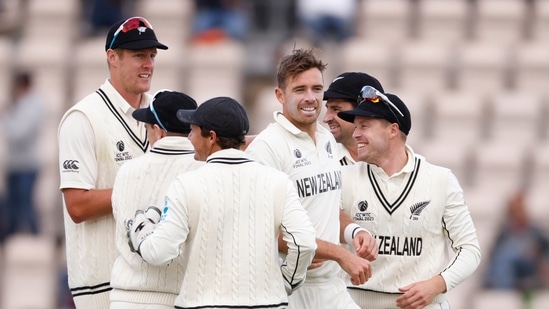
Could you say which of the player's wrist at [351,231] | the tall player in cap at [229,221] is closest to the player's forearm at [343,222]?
the player's wrist at [351,231]

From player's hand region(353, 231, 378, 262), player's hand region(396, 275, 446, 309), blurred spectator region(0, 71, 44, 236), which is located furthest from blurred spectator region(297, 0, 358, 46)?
player's hand region(353, 231, 378, 262)

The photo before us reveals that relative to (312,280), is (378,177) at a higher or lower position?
higher

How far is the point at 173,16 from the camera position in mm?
15516

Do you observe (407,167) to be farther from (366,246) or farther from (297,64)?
(297,64)

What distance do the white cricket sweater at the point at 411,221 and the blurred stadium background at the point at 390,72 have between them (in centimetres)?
599

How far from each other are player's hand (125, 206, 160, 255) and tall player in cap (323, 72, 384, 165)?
60.7 inches

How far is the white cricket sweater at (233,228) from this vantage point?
6.55 meters

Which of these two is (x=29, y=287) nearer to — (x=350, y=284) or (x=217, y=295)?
(x=350, y=284)

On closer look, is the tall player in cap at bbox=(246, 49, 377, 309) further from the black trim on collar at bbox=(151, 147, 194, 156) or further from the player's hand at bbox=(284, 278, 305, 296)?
the black trim on collar at bbox=(151, 147, 194, 156)

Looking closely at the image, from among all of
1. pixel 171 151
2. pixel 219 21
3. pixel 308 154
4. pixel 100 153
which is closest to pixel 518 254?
pixel 219 21

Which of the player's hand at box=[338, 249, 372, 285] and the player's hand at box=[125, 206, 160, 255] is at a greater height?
the player's hand at box=[125, 206, 160, 255]

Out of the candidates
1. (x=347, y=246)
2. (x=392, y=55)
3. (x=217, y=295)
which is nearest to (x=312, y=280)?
(x=347, y=246)

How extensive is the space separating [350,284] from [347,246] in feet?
0.68

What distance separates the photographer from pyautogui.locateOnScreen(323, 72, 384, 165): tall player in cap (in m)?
7.93
